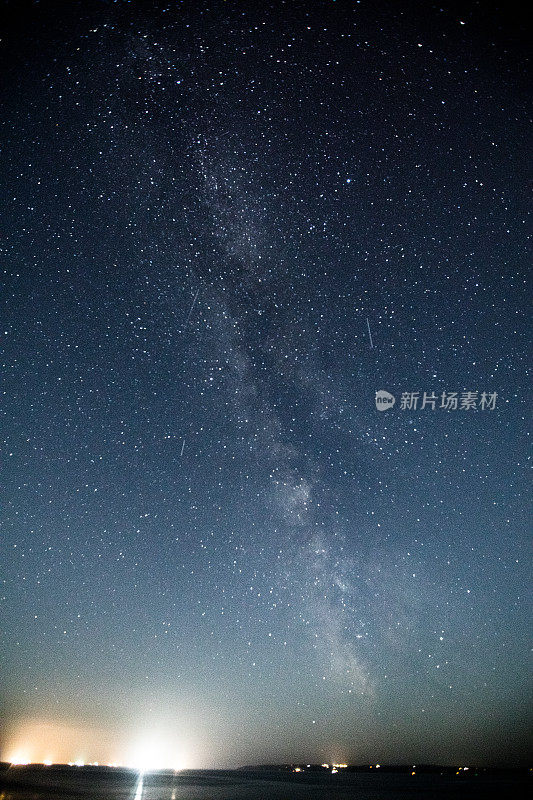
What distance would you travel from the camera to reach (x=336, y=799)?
125 ft

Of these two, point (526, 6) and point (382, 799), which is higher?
point (526, 6)

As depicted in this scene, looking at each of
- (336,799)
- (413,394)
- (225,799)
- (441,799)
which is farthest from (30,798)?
(441,799)

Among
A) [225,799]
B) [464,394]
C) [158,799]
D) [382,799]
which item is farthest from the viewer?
[382,799]

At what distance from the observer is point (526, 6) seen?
8.41 metres

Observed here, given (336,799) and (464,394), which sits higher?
(464,394)

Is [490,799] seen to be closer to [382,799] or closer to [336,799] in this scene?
[382,799]

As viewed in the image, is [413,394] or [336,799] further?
[336,799]

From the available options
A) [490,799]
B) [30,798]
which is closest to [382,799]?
[490,799]

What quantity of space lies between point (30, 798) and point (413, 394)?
107 feet

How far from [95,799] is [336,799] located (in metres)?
19.8

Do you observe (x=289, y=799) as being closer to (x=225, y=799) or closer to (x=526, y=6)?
(x=225, y=799)

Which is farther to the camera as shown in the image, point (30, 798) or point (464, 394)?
point (30, 798)

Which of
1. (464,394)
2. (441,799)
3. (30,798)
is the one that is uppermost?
(464,394)

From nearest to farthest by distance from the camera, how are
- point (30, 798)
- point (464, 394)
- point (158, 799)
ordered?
point (464, 394) → point (30, 798) → point (158, 799)
